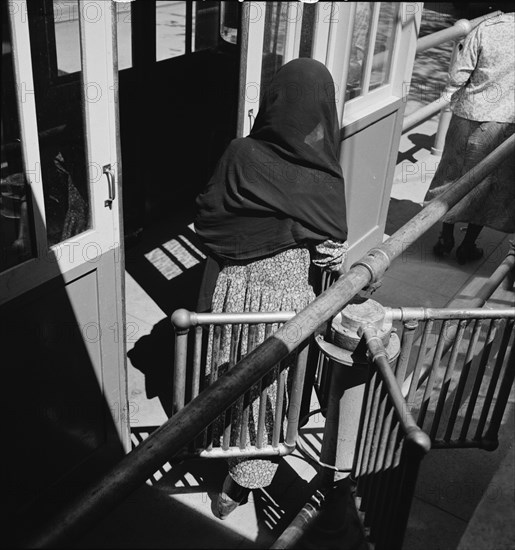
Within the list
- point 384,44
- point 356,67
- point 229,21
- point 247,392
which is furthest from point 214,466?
point 229,21

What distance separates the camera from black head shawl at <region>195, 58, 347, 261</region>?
9.31 feet

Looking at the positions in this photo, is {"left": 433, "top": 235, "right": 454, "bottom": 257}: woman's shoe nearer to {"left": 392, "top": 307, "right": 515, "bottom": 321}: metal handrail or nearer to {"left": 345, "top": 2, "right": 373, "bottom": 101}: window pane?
{"left": 345, "top": 2, "right": 373, "bottom": 101}: window pane

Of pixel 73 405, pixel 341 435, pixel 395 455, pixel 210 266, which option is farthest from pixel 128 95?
pixel 395 455

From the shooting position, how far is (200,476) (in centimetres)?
329

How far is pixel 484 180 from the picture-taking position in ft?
16.2

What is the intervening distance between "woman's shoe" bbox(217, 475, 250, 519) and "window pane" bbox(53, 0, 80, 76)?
1794 mm

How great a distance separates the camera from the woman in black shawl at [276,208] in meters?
2.85

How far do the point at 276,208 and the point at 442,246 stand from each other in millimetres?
2850

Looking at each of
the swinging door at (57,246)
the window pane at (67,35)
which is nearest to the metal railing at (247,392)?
the swinging door at (57,246)

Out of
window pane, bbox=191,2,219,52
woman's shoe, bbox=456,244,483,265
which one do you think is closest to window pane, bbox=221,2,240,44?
window pane, bbox=191,2,219,52

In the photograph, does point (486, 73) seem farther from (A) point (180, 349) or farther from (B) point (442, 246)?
(A) point (180, 349)

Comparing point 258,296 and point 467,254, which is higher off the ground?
point 258,296

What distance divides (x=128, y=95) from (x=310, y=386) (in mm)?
2944

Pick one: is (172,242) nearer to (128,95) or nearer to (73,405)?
(128,95)
